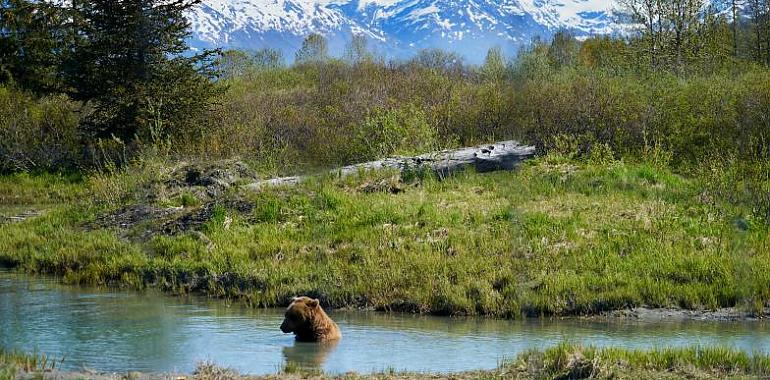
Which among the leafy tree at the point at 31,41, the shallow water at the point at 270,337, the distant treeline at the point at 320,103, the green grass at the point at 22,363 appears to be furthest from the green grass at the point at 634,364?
the leafy tree at the point at 31,41

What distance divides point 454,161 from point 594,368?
14.3 meters

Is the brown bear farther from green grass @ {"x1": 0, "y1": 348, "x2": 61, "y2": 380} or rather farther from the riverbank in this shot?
green grass @ {"x1": 0, "y1": 348, "x2": 61, "y2": 380}

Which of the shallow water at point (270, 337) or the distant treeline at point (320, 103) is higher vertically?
the distant treeline at point (320, 103)

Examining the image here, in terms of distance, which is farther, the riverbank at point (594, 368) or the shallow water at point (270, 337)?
the shallow water at point (270, 337)

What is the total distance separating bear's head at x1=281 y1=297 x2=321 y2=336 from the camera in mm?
10484

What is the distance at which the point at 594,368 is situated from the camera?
820 cm

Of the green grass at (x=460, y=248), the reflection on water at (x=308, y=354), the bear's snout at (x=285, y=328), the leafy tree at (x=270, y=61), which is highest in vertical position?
the leafy tree at (x=270, y=61)

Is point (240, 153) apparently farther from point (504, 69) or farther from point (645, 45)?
point (645, 45)

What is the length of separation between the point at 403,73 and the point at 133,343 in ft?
94.2

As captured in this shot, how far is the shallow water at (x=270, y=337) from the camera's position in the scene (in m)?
9.62

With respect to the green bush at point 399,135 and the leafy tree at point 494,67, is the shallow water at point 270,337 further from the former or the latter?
the leafy tree at point 494,67

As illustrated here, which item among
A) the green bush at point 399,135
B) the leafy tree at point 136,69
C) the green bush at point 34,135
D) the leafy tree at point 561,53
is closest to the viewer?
the green bush at point 399,135

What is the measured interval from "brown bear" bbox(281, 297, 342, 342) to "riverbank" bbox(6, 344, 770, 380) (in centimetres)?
162

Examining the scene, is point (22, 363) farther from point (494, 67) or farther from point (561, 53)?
point (561, 53)
